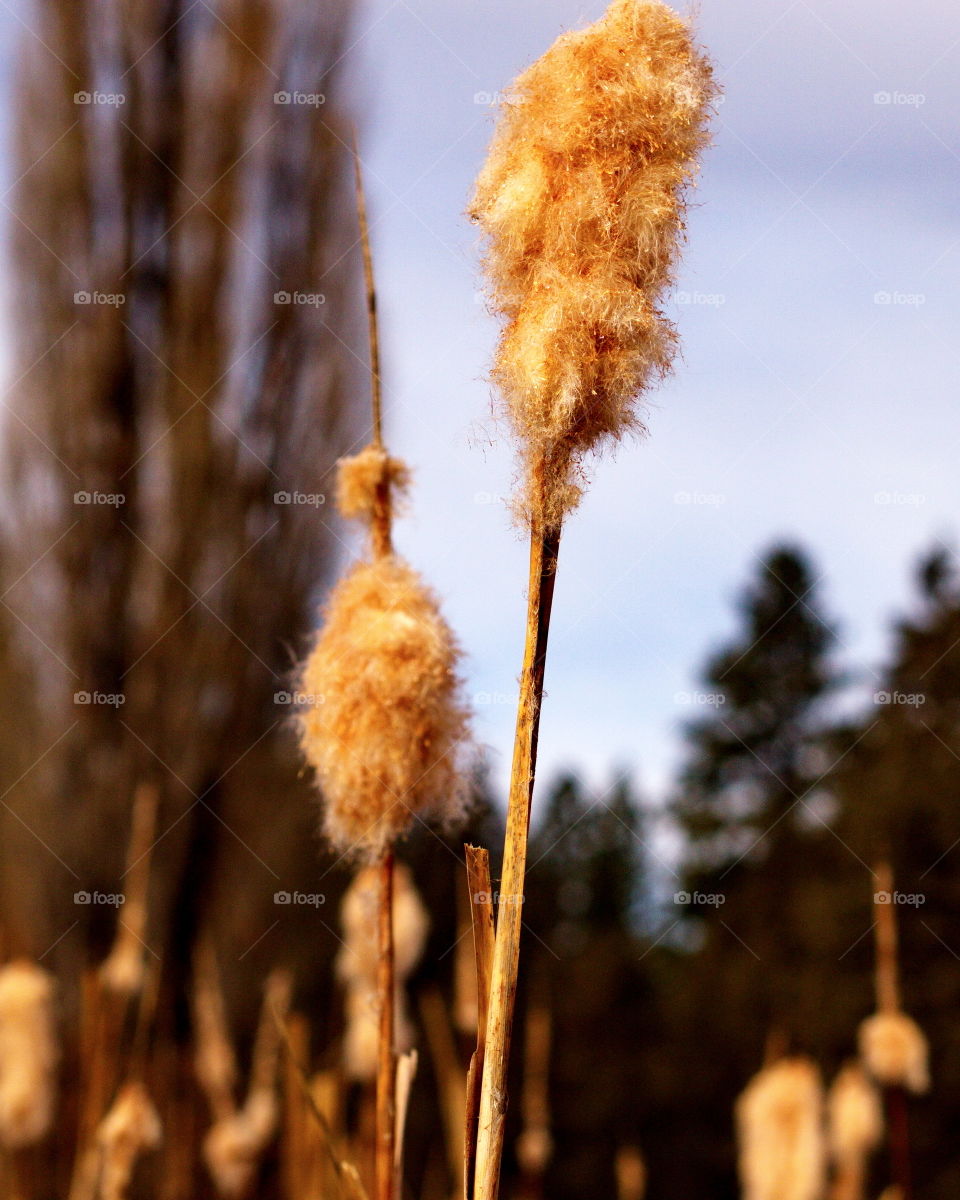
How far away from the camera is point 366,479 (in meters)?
1.23

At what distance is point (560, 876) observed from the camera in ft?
60.4

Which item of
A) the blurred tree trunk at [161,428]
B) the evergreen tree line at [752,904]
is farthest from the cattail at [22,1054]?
the evergreen tree line at [752,904]

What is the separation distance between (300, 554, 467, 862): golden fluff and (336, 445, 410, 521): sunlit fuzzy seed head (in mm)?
61

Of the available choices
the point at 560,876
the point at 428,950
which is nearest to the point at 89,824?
the point at 428,950

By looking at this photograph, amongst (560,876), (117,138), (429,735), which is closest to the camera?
(429,735)

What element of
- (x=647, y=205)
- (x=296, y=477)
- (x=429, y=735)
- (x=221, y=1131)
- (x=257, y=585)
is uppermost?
(x=296, y=477)

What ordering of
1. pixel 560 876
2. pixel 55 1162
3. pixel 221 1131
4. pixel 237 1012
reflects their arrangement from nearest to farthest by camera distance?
pixel 221 1131
pixel 55 1162
pixel 237 1012
pixel 560 876

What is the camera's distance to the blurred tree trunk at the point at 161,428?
7844 mm

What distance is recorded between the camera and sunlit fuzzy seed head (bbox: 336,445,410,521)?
3.98ft

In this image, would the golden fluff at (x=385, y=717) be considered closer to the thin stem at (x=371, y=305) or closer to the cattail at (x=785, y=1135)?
the thin stem at (x=371, y=305)

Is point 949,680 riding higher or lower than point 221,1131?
higher

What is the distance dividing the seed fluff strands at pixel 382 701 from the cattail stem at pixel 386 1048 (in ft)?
0.19

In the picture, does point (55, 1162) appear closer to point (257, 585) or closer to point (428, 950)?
point (257, 585)

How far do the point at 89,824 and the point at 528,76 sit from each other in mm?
7523
